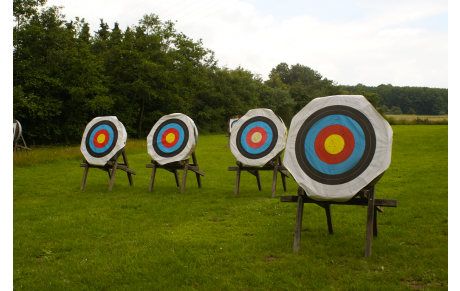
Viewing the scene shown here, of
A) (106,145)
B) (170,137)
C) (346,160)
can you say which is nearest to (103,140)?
(106,145)

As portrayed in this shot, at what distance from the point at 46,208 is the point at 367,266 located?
20.4 ft

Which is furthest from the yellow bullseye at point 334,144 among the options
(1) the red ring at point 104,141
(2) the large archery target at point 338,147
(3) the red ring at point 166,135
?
(1) the red ring at point 104,141

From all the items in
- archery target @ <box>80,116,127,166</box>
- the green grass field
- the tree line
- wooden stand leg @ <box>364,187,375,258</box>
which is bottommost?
the green grass field

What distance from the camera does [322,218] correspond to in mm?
5680

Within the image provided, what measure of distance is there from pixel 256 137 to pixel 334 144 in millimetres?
4004

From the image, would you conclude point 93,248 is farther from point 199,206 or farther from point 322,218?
point 322,218

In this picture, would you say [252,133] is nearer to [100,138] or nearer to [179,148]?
[179,148]

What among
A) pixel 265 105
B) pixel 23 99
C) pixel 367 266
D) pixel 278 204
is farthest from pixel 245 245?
pixel 265 105

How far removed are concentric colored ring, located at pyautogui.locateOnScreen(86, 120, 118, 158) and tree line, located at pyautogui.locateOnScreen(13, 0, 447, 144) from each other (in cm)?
1255

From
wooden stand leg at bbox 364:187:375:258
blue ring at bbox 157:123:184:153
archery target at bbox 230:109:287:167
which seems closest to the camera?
wooden stand leg at bbox 364:187:375:258

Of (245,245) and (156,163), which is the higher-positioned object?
(156,163)

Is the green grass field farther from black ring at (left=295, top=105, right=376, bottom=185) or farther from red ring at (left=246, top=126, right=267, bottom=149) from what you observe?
red ring at (left=246, top=126, right=267, bottom=149)

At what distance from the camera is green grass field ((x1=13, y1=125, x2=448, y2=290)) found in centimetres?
351

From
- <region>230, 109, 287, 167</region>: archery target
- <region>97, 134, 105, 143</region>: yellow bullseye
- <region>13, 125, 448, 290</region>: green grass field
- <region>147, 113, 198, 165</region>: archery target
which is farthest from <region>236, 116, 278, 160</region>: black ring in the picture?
<region>97, 134, 105, 143</region>: yellow bullseye
